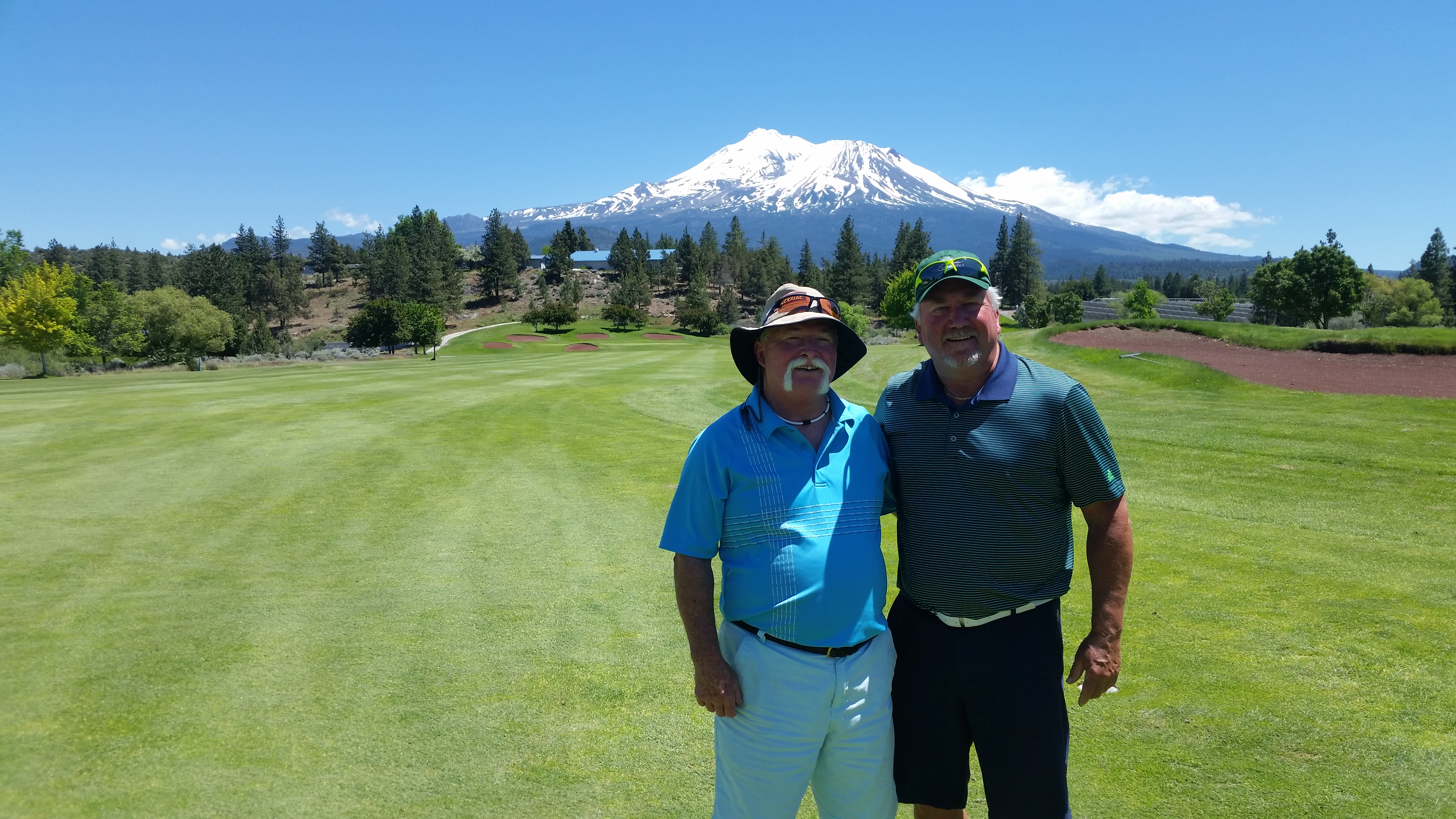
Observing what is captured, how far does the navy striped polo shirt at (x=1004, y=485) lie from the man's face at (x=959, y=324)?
152 mm

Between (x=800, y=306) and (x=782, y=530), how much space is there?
963mm

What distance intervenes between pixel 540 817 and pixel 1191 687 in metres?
4.10

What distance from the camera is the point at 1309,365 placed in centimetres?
2358

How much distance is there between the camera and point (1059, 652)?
3258 millimetres

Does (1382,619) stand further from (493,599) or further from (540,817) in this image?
(493,599)

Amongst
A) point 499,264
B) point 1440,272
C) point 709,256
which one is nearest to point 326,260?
point 499,264

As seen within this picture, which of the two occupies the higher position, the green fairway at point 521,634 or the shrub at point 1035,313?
the shrub at point 1035,313

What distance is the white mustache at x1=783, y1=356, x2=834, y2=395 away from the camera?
3.18 metres

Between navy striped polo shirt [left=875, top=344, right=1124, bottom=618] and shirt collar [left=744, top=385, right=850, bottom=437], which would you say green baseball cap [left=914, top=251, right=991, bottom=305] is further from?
shirt collar [left=744, top=385, right=850, bottom=437]

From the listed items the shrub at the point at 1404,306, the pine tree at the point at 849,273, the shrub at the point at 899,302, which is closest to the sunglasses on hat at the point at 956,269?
the shrub at the point at 899,302

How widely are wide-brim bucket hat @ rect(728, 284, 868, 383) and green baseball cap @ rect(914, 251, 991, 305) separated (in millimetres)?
391

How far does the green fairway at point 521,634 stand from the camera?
13.3 feet

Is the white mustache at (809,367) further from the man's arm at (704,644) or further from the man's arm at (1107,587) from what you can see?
the man's arm at (1107,587)

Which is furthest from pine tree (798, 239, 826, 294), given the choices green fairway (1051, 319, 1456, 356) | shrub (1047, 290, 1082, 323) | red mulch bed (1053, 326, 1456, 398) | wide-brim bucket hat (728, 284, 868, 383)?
wide-brim bucket hat (728, 284, 868, 383)
